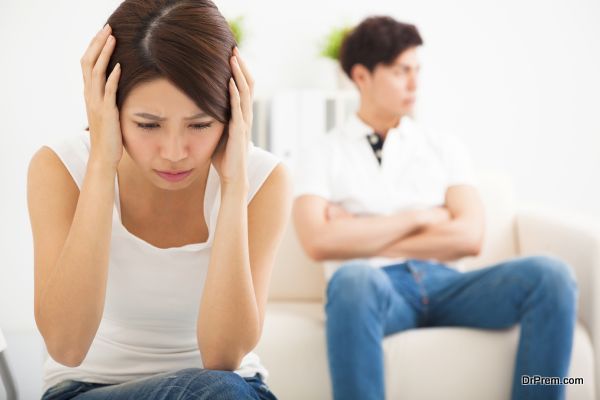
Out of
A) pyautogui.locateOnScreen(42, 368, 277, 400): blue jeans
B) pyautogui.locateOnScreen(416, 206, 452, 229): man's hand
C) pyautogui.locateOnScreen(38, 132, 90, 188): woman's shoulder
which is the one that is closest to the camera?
pyautogui.locateOnScreen(42, 368, 277, 400): blue jeans

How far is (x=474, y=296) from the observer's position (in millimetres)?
1916

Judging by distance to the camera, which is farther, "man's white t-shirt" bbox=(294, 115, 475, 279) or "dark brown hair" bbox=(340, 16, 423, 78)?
"dark brown hair" bbox=(340, 16, 423, 78)

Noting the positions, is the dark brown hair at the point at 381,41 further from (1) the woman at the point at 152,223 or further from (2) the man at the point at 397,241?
(1) the woman at the point at 152,223

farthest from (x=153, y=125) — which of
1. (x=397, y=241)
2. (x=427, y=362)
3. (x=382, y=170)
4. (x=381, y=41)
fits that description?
(x=381, y=41)

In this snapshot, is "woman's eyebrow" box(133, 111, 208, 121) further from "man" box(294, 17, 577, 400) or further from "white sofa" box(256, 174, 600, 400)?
"white sofa" box(256, 174, 600, 400)

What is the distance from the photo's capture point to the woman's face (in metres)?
1.00

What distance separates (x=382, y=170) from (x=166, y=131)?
132cm

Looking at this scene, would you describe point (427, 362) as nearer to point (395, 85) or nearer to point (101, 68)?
point (395, 85)

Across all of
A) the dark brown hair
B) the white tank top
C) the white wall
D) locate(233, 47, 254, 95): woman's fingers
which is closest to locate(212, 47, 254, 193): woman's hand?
locate(233, 47, 254, 95): woman's fingers

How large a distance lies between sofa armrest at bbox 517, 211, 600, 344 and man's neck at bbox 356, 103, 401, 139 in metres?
0.54

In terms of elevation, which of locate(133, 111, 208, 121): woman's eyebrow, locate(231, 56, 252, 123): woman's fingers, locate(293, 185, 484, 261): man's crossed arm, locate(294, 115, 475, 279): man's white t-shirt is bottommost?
locate(293, 185, 484, 261): man's crossed arm

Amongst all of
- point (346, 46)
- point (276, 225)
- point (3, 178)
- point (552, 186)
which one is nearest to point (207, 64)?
point (276, 225)

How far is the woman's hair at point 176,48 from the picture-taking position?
100 centimetres

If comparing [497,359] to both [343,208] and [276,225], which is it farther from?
[276,225]
